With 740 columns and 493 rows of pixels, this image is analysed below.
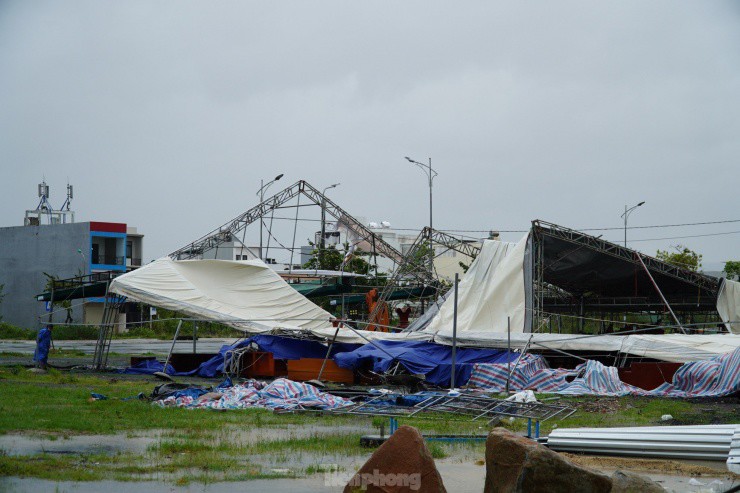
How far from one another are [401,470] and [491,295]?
817 inches

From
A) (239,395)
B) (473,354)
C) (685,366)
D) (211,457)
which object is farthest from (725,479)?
(473,354)

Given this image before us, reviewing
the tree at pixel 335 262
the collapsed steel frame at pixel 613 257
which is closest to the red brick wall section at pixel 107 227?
the tree at pixel 335 262

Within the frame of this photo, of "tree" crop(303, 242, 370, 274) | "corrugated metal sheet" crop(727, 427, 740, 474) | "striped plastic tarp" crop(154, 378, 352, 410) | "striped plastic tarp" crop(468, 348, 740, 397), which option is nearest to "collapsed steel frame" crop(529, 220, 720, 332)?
"striped plastic tarp" crop(468, 348, 740, 397)

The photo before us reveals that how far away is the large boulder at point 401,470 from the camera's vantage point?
8.39 m

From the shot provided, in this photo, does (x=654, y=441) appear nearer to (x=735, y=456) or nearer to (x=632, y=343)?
(x=735, y=456)

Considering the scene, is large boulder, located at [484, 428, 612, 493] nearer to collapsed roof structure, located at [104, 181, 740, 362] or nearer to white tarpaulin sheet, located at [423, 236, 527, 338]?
collapsed roof structure, located at [104, 181, 740, 362]

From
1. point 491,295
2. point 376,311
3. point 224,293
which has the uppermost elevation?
point 491,295

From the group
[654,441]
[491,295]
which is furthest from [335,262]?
[654,441]

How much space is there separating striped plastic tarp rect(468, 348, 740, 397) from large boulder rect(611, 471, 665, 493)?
1211cm

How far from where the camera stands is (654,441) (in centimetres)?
1108

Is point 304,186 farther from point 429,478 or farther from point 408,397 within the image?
point 429,478

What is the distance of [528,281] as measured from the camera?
28.8 metres

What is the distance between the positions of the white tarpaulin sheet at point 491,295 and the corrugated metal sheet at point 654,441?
1669 centimetres

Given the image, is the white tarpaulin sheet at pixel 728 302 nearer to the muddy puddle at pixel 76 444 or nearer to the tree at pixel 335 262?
the muddy puddle at pixel 76 444
